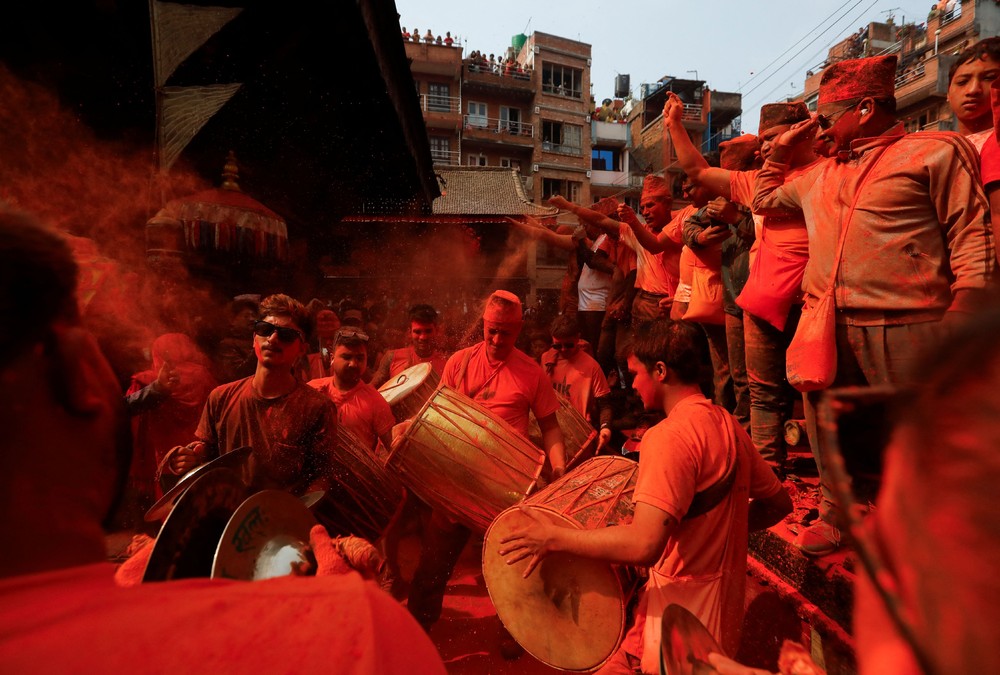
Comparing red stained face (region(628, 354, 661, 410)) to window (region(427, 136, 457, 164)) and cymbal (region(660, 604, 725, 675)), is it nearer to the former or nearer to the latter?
cymbal (region(660, 604, 725, 675))

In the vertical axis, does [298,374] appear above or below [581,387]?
above

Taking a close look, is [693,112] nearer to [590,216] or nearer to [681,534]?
[590,216]

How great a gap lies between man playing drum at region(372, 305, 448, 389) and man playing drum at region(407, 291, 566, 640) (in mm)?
1212

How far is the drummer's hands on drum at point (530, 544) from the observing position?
209 cm

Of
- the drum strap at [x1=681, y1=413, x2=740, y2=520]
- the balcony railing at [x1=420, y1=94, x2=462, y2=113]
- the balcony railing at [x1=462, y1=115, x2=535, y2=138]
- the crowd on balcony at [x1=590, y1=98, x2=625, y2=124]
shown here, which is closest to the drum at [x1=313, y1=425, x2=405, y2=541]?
the drum strap at [x1=681, y1=413, x2=740, y2=520]

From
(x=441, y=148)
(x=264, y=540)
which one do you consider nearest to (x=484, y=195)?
(x=441, y=148)

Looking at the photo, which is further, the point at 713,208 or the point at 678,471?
the point at 713,208

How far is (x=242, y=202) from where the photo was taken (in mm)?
4633

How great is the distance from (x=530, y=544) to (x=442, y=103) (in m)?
38.3

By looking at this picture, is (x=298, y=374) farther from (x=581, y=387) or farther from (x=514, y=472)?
(x=581, y=387)

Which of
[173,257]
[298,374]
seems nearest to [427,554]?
[298,374]

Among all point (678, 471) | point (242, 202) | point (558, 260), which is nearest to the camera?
point (678, 471)

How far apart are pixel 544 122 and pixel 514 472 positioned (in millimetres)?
39194

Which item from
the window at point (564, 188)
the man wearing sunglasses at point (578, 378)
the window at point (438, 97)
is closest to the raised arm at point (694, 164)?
the man wearing sunglasses at point (578, 378)
